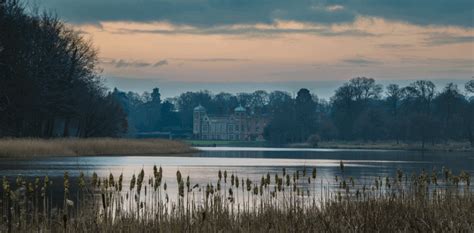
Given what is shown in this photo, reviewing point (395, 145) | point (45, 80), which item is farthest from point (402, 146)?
point (45, 80)

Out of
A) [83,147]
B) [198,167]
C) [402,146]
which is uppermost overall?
[83,147]

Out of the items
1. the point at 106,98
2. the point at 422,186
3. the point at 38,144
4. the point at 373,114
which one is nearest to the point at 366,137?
the point at 373,114

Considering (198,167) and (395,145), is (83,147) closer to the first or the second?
(198,167)

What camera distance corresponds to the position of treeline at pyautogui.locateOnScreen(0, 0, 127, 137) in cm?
6347

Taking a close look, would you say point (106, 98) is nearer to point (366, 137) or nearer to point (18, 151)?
point (18, 151)

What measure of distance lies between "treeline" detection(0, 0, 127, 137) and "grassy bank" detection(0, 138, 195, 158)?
3.02 m

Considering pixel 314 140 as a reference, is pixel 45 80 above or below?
above

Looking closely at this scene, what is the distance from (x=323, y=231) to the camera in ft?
41.2

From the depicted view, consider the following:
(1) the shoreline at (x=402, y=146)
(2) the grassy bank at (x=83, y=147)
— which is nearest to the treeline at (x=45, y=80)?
(2) the grassy bank at (x=83, y=147)

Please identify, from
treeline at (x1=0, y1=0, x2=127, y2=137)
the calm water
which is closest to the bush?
treeline at (x1=0, y1=0, x2=127, y2=137)

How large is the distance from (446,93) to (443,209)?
494ft

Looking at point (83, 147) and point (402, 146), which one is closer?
point (83, 147)

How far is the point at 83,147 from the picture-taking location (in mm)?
71188

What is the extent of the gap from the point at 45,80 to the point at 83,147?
7696mm
